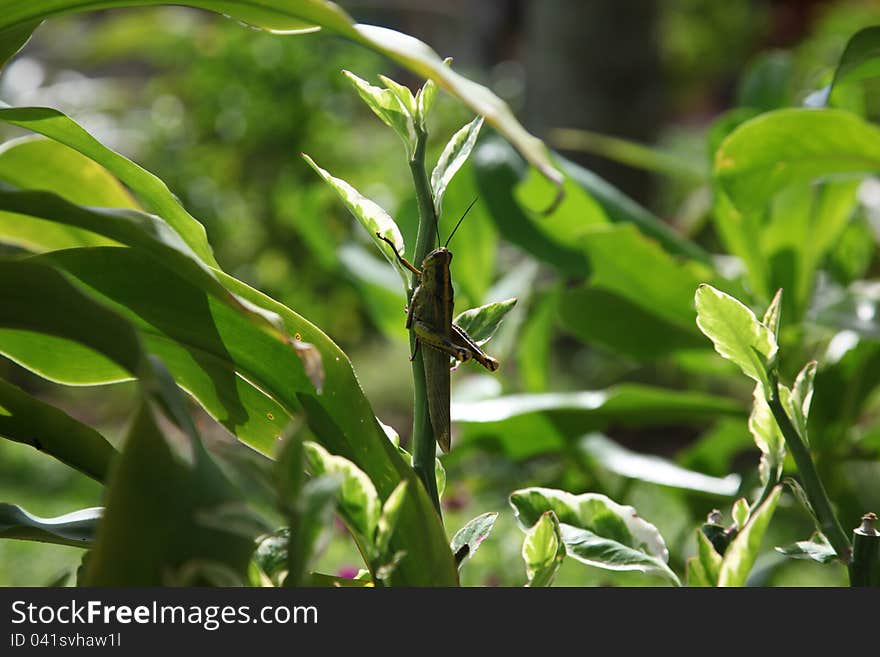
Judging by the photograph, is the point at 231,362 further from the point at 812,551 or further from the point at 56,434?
the point at 812,551

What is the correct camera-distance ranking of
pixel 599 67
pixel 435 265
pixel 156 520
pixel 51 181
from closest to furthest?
pixel 156 520 → pixel 435 265 → pixel 51 181 → pixel 599 67

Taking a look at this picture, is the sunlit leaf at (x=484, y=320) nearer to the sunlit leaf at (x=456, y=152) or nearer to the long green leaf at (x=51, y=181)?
the sunlit leaf at (x=456, y=152)

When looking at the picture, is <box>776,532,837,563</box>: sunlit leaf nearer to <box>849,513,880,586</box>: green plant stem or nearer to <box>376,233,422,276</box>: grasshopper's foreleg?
<box>849,513,880,586</box>: green plant stem

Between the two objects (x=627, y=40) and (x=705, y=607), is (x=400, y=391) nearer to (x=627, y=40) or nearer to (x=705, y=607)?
(x=627, y=40)

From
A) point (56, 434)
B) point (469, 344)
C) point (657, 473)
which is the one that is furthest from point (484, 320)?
point (657, 473)

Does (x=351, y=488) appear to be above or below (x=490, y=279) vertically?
below

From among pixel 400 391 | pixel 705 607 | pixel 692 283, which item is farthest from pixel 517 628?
pixel 400 391
